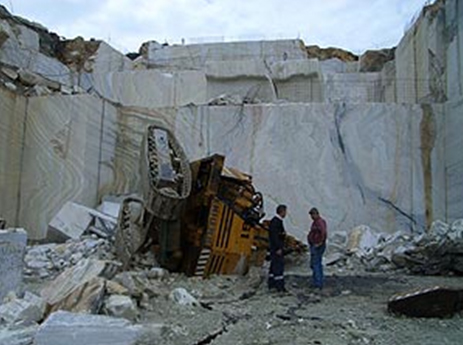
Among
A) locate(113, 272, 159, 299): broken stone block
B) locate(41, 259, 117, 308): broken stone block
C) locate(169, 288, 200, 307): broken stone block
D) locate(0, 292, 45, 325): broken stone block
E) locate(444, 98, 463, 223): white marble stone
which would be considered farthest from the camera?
locate(444, 98, 463, 223): white marble stone

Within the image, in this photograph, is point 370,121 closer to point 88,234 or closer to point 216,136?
point 216,136

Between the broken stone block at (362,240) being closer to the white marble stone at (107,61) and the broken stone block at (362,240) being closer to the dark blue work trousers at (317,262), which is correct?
the dark blue work trousers at (317,262)

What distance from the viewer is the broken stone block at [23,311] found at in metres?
4.57

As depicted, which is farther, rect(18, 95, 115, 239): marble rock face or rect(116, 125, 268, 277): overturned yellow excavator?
rect(18, 95, 115, 239): marble rock face

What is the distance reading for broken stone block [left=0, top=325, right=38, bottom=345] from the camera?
4094 millimetres

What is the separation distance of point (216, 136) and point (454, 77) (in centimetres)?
637

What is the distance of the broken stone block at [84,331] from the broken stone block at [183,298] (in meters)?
1.60

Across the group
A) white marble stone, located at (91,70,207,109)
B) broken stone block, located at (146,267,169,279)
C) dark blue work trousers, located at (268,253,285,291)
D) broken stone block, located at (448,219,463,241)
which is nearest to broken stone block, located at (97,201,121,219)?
broken stone block, located at (146,267,169,279)

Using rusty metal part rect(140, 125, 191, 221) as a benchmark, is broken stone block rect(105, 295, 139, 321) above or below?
below

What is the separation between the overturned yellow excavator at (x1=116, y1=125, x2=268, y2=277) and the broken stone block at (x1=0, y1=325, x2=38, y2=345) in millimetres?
3243

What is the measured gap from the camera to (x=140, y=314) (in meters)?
5.39

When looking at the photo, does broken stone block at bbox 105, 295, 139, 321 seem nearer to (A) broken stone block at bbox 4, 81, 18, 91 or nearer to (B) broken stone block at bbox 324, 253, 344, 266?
(B) broken stone block at bbox 324, 253, 344, 266

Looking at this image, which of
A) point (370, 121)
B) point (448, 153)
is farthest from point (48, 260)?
point (448, 153)

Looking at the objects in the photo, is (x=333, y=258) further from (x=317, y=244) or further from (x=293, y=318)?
(x=293, y=318)
